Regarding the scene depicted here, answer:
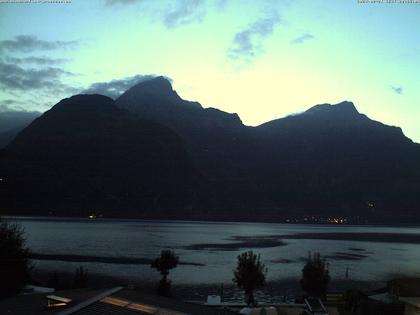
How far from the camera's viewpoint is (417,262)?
510ft

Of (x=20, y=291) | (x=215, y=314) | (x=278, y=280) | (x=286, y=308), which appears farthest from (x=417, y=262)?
(x=215, y=314)

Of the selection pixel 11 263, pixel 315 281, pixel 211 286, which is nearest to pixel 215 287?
pixel 211 286

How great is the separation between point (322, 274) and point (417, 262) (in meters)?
113

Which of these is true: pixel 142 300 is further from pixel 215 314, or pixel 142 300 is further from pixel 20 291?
pixel 20 291

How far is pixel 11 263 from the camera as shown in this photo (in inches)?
1841

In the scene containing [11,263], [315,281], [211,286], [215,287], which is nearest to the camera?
[11,263]

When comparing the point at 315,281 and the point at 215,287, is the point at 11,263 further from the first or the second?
the point at 215,287

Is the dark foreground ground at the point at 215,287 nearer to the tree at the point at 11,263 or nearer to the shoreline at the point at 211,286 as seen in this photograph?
the shoreline at the point at 211,286

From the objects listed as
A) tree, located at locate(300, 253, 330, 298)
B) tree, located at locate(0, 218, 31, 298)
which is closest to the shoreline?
tree, located at locate(300, 253, 330, 298)

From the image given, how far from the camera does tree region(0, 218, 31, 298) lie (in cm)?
4425

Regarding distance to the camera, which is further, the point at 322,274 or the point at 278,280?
the point at 278,280

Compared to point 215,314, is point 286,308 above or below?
below

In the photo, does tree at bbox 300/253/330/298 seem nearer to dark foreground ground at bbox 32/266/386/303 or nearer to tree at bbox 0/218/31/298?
dark foreground ground at bbox 32/266/386/303

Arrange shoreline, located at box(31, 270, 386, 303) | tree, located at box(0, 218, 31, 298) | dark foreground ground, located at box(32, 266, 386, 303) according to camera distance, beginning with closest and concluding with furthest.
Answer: tree, located at box(0, 218, 31, 298), dark foreground ground, located at box(32, 266, 386, 303), shoreline, located at box(31, 270, 386, 303)
